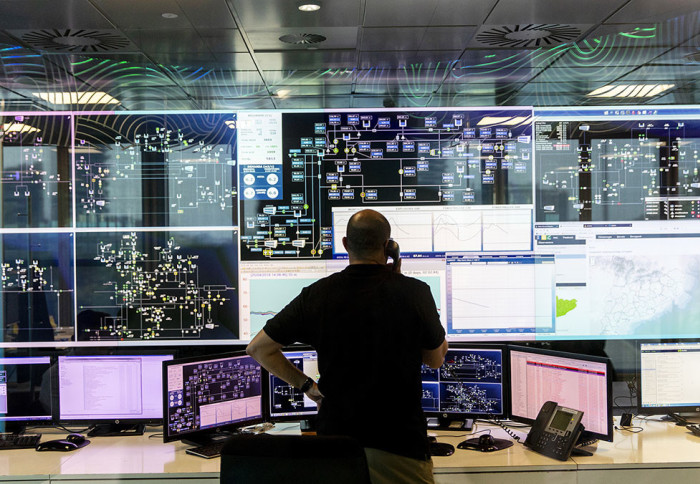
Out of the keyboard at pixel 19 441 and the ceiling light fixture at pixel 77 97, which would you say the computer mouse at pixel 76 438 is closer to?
the keyboard at pixel 19 441

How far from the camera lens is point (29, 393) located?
297cm

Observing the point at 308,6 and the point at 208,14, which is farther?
the point at 208,14

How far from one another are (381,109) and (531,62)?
95 centimetres

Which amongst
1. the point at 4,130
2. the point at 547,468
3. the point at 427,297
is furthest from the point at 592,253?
the point at 4,130

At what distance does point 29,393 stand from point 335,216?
181cm

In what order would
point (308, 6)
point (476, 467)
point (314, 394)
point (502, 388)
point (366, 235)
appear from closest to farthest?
point (366, 235)
point (314, 394)
point (476, 467)
point (502, 388)
point (308, 6)

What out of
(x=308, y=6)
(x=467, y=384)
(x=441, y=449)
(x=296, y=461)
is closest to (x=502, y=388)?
(x=467, y=384)

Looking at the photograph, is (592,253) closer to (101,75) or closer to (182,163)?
(182,163)

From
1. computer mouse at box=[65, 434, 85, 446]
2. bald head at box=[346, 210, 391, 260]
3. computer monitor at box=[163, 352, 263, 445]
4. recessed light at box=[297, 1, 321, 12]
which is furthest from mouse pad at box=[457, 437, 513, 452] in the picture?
recessed light at box=[297, 1, 321, 12]

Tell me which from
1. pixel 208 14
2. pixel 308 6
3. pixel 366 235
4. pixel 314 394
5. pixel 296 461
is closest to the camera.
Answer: pixel 296 461

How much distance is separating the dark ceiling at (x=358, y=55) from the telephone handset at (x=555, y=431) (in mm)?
1692

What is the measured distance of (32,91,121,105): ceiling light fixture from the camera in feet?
10.7

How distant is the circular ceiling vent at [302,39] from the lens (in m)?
3.38

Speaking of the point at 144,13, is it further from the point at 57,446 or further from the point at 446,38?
the point at 57,446
